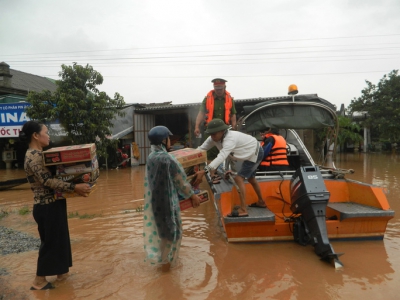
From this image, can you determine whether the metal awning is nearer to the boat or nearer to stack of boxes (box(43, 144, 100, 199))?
the boat

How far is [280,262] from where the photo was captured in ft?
12.9

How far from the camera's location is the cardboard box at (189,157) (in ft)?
Result: 12.9

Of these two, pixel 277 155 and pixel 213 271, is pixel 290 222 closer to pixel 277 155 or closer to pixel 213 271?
pixel 213 271

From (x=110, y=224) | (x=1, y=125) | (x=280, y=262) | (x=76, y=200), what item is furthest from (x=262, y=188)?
(x=1, y=125)

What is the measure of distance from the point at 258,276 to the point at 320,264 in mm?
758

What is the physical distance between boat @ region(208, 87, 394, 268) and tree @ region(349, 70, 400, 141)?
1760 cm

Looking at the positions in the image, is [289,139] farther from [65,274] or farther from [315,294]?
[65,274]

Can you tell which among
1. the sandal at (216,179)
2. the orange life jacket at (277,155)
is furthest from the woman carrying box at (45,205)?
the orange life jacket at (277,155)

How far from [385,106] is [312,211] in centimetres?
2069

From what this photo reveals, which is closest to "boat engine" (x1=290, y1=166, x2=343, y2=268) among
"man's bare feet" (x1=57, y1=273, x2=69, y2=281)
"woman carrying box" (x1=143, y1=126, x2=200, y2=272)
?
"woman carrying box" (x1=143, y1=126, x2=200, y2=272)

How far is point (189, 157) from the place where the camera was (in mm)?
4027

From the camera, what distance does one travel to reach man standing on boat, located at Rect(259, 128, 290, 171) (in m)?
5.69

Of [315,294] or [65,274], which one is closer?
[315,294]

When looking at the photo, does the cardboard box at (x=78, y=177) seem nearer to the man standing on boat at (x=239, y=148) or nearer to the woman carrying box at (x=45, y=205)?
the woman carrying box at (x=45, y=205)
